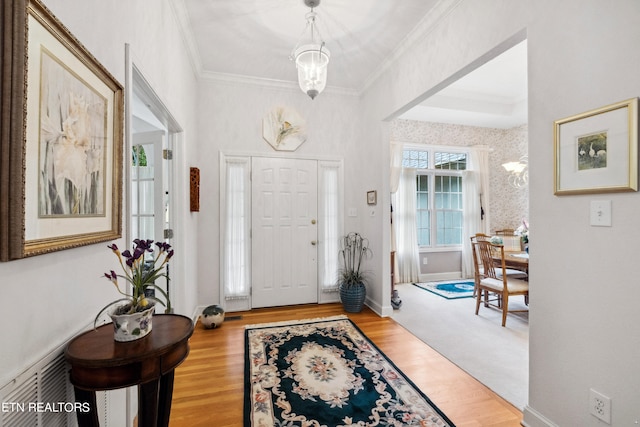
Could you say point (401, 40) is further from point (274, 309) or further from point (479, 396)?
point (274, 309)

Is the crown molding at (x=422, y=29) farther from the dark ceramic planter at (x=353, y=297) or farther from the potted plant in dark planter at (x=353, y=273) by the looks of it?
the dark ceramic planter at (x=353, y=297)

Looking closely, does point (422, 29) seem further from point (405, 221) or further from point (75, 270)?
point (405, 221)

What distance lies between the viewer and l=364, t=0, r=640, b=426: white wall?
129 centimetres

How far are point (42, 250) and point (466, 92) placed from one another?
208 inches

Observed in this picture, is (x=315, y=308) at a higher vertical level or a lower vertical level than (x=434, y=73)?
lower

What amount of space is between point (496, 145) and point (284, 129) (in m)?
4.53

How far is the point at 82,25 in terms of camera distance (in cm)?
113

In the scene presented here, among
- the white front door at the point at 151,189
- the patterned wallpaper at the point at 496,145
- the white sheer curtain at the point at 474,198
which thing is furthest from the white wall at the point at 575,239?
the white sheer curtain at the point at 474,198

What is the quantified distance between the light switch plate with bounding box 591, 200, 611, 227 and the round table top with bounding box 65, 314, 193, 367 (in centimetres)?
197

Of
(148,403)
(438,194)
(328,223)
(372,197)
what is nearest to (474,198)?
(438,194)

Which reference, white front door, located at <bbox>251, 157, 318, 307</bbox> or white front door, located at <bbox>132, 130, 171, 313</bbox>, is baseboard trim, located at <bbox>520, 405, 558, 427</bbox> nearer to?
white front door, located at <bbox>251, 157, 318, 307</bbox>

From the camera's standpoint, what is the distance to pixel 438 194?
5.66m

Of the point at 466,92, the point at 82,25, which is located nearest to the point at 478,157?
the point at 466,92

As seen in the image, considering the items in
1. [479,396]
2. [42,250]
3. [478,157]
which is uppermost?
[478,157]
